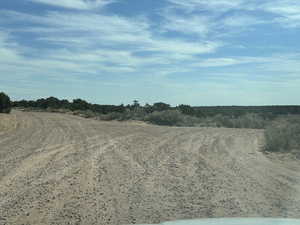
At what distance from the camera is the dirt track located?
10688mm

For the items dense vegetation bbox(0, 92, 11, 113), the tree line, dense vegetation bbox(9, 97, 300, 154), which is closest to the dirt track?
dense vegetation bbox(9, 97, 300, 154)

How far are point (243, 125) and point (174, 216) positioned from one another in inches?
1776

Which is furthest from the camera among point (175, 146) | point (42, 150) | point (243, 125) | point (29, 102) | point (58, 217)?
point (29, 102)

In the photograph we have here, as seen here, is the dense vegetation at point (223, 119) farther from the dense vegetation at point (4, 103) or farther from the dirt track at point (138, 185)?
the dense vegetation at point (4, 103)

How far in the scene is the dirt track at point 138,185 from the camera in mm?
10688

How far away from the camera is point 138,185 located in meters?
14.3

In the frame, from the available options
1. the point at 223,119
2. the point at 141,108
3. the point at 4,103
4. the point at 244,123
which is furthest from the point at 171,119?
the point at 4,103

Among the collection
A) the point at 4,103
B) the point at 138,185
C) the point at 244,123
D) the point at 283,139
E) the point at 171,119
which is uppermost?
the point at 4,103

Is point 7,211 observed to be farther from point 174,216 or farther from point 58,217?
point 174,216

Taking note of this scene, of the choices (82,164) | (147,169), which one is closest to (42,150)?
(82,164)

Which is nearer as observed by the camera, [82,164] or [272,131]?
[82,164]

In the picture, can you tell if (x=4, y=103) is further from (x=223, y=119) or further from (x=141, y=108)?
(x=223, y=119)

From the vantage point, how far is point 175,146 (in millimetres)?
26375

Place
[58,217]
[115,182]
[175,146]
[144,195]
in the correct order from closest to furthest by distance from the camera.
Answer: [58,217], [144,195], [115,182], [175,146]
